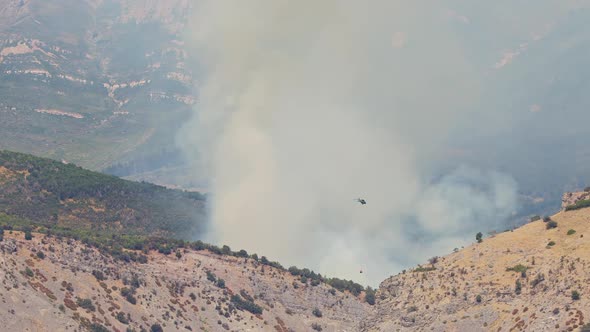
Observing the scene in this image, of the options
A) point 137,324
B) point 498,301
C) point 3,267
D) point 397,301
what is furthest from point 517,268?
point 3,267

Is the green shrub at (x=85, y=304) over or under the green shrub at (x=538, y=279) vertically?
over

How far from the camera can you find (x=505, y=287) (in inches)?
6142

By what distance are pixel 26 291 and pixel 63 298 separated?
10155mm

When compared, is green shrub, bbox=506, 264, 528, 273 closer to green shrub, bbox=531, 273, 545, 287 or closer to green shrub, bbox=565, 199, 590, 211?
green shrub, bbox=531, 273, 545, 287

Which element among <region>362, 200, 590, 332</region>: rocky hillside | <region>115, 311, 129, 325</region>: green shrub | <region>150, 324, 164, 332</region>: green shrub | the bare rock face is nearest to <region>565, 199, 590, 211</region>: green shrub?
<region>362, 200, 590, 332</region>: rocky hillside

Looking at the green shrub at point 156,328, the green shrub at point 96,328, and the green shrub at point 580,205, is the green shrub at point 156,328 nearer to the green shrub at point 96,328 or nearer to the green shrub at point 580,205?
the green shrub at point 96,328

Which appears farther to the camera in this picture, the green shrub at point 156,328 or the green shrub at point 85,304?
the green shrub at point 156,328

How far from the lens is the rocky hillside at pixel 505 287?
463ft

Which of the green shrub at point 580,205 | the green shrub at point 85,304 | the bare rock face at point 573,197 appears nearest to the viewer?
the green shrub at point 580,205

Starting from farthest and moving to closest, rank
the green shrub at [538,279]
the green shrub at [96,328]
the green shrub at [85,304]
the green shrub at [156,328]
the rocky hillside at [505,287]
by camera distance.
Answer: the green shrub at [156,328], the green shrub at [85,304], the green shrub at [96,328], the green shrub at [538,279], the rocky hillside at [505,287]

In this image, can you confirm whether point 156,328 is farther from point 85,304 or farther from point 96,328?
point 96,328

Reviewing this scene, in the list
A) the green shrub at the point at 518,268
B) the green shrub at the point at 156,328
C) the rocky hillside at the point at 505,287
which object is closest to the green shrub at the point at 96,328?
the green shrub at the point at 156,328

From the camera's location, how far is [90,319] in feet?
591

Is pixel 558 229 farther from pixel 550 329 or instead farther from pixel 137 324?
pixel 137 324
